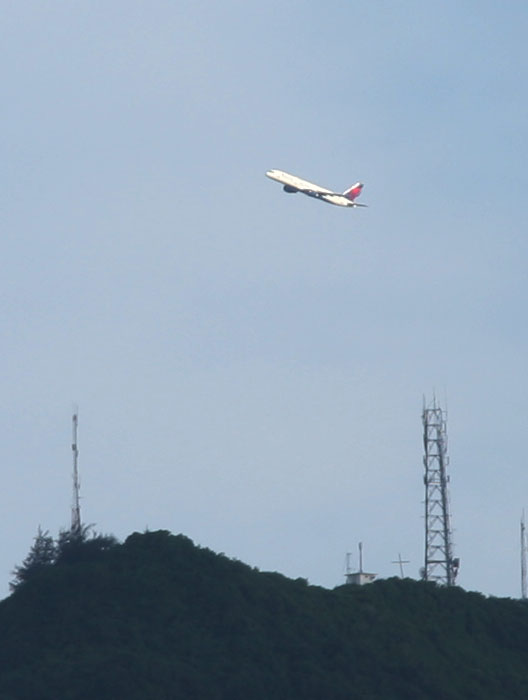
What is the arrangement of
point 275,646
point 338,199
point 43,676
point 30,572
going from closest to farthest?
point 43,676 < point 275,646 < point 30,572 < point 338,199

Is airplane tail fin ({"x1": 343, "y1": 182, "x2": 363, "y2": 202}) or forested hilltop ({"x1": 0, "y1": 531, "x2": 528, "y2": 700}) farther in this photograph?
airplane tail fin ({"x1": 343, "y1": 182, "x2": 363, "y2": 202})

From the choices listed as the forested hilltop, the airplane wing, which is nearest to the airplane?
the airplane wing

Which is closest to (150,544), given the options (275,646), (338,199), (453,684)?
(275,646)

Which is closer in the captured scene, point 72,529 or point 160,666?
point 160,666

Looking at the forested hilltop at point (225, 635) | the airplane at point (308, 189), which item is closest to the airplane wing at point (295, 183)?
the airplane at point (308, 189)

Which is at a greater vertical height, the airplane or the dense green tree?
the airplane

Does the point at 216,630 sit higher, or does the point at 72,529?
the point at 72,529

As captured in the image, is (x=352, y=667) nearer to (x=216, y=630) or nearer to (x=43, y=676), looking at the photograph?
(x=216, y=630)

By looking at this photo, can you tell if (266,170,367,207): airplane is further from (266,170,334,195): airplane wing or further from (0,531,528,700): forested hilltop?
(0,531,528,700): forested hilltop

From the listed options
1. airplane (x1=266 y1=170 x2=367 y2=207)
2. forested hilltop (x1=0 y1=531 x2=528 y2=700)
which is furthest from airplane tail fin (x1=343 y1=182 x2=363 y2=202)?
forested hilltop (x1=0 y1=531 x2=528 y2=700)
